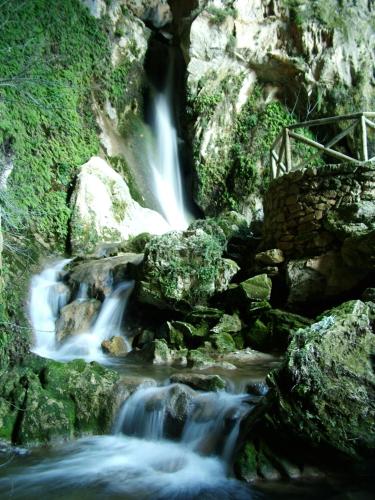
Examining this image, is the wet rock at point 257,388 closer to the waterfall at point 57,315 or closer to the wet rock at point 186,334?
the wet rock at point 186,334

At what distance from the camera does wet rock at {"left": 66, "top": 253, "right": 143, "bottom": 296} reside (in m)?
8.37

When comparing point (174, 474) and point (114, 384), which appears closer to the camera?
point (174, 474)

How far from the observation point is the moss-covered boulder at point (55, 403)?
175 inches

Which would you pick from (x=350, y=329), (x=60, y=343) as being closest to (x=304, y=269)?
(x=350, y=329)

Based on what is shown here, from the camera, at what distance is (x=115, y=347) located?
725 centimetres

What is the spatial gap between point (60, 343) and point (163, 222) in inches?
241

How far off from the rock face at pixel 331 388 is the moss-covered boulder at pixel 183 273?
12.9ft

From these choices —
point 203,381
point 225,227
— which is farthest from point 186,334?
point 225,227

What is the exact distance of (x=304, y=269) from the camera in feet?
21.9

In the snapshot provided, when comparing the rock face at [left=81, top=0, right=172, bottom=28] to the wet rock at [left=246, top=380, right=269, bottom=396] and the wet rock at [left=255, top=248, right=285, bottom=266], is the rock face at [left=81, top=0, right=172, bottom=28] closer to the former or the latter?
the wet rock at [left=255, top=248, right=285, bottom=266]

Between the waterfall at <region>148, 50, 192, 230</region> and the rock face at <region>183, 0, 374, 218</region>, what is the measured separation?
89 cm

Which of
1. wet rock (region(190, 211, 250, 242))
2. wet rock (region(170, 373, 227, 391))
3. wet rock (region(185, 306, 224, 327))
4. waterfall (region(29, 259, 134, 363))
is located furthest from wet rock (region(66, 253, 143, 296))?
wet rock (region(170, 373, 227, 391))

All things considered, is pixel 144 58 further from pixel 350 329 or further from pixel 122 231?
pixel 350 329

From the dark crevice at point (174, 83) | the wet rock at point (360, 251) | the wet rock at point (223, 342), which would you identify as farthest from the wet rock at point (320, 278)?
the dark crevice at point (174, 83)
